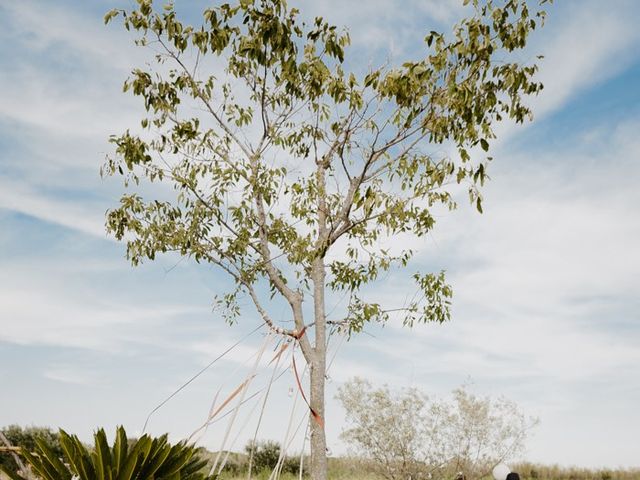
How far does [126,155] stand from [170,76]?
1.24 m

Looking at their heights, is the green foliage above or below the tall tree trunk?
below

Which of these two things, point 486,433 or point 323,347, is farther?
point 486,433

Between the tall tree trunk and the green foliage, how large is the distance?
2.31 metres

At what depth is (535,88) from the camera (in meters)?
7.53

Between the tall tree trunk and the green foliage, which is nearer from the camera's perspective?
the green foliage

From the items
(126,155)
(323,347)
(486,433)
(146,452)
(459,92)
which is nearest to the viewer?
(146,452)

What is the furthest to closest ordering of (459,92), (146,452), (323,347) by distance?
1. (323,347)
2. (459,92)
3. (146,452)

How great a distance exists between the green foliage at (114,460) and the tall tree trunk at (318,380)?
90.8 inches

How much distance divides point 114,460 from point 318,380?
3149 millimetres

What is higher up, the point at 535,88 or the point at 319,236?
the point at 535,88

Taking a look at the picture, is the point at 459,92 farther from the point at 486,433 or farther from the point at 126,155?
the point at 486,433

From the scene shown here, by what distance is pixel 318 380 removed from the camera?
7.76m

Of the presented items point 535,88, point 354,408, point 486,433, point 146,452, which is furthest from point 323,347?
point 486,433

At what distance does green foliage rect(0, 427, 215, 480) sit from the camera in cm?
489
